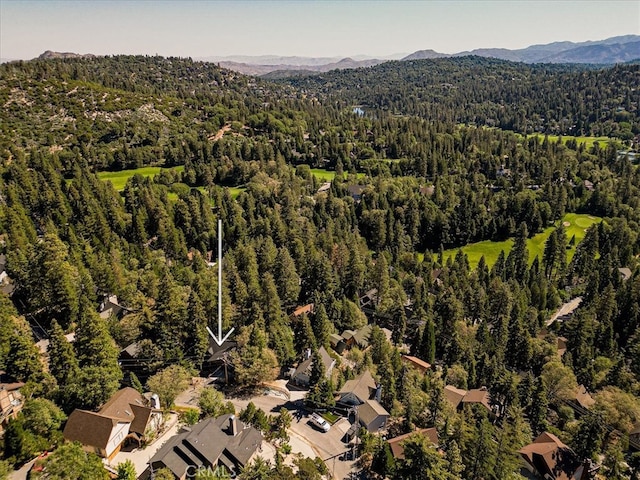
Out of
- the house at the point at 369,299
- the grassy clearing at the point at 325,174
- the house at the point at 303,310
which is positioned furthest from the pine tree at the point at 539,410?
the grassy clearing at the point at 325,174

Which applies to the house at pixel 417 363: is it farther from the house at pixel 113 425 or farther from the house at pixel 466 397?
the house at pixel 113 425

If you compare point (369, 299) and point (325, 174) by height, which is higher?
point (325, 174)

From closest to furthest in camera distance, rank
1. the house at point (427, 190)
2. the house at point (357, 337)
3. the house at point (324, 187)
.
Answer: the house at point (357, 337)
the house at point (324, 187)
the house at point (427, 190)

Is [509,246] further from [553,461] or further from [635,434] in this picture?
[553,461]

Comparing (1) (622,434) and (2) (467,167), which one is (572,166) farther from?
(1) (622,434)

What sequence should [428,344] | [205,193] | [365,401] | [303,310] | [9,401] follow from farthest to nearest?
[205,193] < [303,310] < [428,344] < [365,401] < [9,401]

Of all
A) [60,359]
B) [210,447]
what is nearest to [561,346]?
[210,447]
